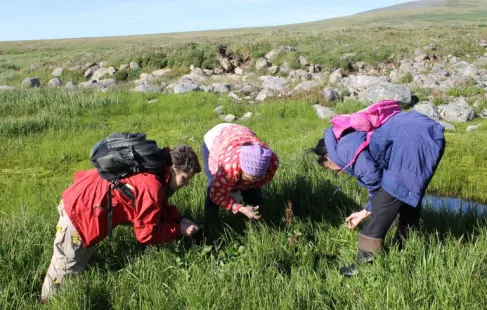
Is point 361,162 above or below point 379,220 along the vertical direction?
above

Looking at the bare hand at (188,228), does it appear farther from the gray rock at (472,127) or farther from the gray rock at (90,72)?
the gray rock at (90,72)

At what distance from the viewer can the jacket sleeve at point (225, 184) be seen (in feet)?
11.1

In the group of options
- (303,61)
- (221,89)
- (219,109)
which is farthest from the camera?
(303,61)

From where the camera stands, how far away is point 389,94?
10.6m

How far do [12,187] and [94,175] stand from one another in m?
3.59

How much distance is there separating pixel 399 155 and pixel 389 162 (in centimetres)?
11

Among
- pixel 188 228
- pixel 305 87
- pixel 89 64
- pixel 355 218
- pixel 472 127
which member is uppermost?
pixel 89 64

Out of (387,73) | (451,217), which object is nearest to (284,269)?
(451,217)

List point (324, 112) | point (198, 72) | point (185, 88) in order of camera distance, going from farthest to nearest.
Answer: point (198, 72)
point (185, 88)
point (324, 112)

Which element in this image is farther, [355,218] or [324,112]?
[324,112]

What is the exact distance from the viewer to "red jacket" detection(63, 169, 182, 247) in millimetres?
2936

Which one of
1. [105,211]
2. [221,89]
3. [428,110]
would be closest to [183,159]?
[105,211]

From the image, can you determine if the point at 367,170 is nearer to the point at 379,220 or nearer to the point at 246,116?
the point at 379,220

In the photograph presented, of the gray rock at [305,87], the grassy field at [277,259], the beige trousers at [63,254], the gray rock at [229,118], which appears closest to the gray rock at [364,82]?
the gray rock at [305,87]
